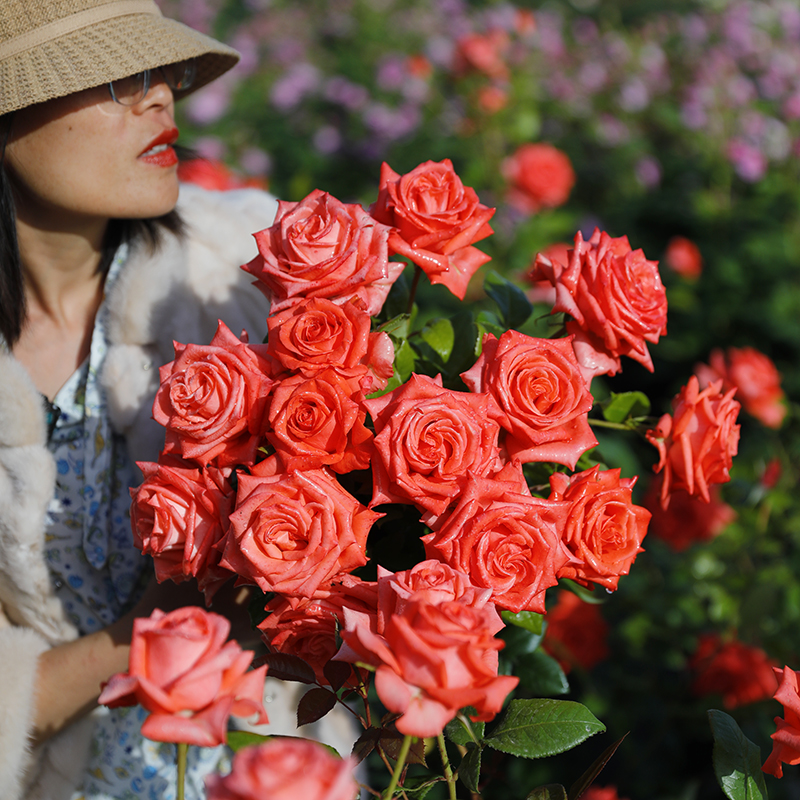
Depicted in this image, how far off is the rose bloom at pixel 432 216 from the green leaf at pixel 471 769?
0.52 metres

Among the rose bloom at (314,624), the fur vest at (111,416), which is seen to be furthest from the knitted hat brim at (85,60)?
the rose bloom at (314,624)

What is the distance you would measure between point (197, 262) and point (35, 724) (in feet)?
2.95

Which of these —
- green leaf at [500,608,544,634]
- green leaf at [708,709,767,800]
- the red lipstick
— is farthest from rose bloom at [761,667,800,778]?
the red lipstick

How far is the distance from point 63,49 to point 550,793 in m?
1.20

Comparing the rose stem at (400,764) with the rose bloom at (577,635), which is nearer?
the rose stem at (400,764)

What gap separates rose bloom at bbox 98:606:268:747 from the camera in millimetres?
568

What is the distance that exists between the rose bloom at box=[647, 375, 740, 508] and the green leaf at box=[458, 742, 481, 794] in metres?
0.43

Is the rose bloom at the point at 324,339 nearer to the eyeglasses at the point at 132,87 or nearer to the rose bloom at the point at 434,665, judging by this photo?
the rose bloom at the point at 434,665

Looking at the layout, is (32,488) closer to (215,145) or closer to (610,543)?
(610,543)

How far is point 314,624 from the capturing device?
837 millimetres

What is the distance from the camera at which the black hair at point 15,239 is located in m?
1.34

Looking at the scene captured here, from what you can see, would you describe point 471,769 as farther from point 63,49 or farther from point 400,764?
point 63,49

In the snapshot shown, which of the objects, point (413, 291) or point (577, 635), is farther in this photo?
point (577, 635)

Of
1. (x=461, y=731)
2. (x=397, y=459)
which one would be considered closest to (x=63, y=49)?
(x=397, y=459)
